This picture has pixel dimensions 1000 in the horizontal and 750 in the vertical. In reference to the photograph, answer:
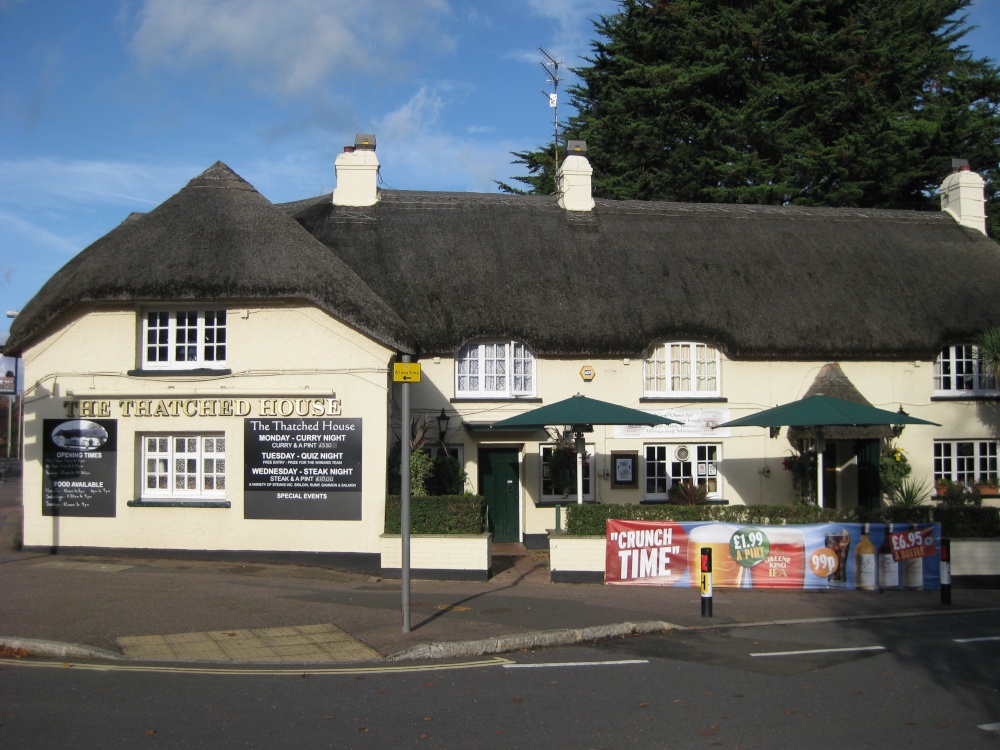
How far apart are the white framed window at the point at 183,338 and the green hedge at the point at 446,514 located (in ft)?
15.6

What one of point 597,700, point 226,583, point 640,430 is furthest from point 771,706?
point 640,430

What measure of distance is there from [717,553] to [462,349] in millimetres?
7065

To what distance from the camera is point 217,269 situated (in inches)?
658

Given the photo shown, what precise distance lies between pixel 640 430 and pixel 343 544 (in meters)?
7.29

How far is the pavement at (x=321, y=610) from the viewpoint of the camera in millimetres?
10273

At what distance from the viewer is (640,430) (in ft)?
67.0

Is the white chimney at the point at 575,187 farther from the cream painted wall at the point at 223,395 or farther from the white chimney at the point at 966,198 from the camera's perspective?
the white chimney at the point at 966,198

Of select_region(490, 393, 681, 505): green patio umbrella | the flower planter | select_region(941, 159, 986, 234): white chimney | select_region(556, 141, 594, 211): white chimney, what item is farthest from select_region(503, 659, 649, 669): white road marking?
select_region(941, 159, 986, 234): white chimney

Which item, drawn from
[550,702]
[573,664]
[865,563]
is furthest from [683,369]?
[550,702]

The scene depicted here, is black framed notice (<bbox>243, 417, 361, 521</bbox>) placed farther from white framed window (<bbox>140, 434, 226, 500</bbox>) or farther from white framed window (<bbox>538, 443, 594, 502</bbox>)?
white framed window (<bbox>538, 443, 594, 502</bbox>)

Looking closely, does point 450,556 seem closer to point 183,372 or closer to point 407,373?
point 407,373

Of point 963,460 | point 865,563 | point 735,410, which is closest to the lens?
point 865,563

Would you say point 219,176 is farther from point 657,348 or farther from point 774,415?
point 774,415

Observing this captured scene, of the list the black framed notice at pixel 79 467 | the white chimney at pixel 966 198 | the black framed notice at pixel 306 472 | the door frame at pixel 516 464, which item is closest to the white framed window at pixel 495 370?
the door frame at pixel 516 464
